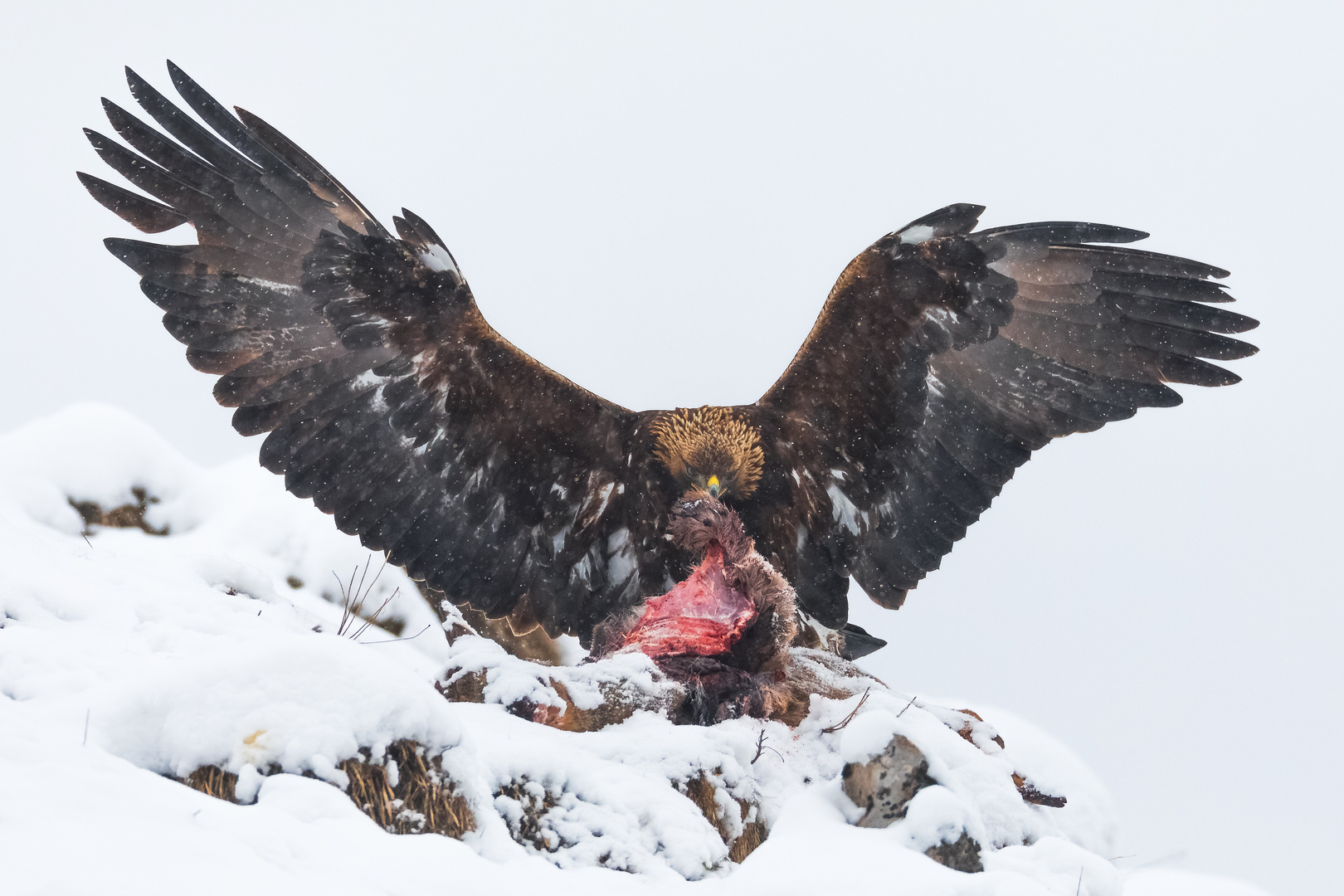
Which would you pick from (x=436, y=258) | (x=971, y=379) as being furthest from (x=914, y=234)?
(x=436, y=258)

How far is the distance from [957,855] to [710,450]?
2513 millimetres

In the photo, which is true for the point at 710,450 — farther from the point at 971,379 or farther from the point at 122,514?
the point at 122,514

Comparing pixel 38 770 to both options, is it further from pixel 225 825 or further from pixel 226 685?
pixel 226 685

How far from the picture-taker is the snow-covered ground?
78.5 inches

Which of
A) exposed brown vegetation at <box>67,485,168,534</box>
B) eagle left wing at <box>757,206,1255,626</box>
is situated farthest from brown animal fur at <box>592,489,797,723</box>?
exposed brown vegetation at <box>67,485,168,534</box>

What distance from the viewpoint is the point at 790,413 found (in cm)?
Result: 557

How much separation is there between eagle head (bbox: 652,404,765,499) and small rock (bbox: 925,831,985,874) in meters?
2.35

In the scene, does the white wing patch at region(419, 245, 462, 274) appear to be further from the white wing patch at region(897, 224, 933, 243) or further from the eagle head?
the white wing patch at region(897, 224, 933, 243)

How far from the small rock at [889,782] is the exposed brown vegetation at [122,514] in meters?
6.89

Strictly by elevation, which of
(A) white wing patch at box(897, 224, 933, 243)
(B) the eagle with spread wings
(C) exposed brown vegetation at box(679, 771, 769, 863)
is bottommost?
(C) exposed brown vegetation at box(679, 771, 769, 863)

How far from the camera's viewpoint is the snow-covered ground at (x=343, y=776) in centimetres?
199

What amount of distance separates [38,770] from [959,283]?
178 inches

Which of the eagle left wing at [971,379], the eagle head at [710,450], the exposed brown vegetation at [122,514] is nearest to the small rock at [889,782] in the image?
the eagle head at [710,450]

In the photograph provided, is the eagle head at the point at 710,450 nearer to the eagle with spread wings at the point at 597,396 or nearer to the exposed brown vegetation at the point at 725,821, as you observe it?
the eagle with spread wings at the point at 597,396
